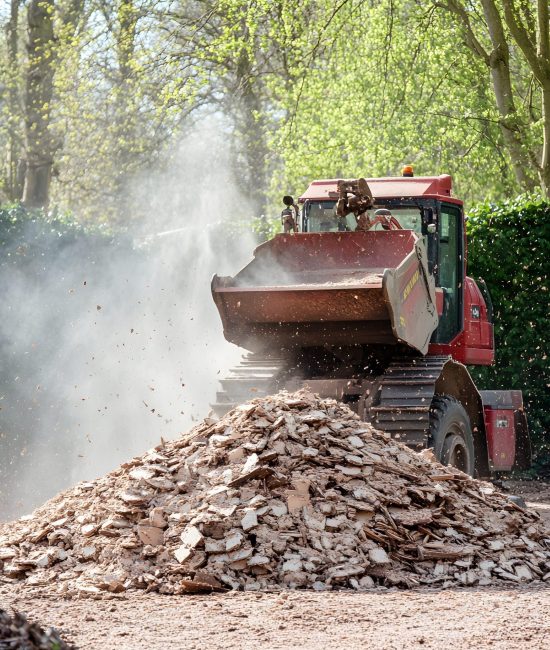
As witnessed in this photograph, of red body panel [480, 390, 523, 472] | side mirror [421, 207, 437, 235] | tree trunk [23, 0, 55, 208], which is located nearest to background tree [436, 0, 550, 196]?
red body panel [480, 390, 523, 472]

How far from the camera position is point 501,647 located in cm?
458

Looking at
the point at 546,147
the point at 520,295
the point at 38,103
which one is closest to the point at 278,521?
the point at 520,295

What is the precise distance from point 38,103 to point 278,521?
62.7 feet

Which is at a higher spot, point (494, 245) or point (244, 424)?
point (494, 245)

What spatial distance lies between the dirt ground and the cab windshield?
4365mm


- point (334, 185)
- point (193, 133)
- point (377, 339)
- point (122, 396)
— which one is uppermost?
point (193, 133)

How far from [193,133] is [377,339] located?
28.8 metres

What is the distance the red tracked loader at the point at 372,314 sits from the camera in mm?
8250

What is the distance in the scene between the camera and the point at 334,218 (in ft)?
32.6

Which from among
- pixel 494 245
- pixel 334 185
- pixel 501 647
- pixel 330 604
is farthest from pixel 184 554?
pixel 494 245

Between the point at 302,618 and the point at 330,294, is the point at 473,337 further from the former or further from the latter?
the point at 302,618

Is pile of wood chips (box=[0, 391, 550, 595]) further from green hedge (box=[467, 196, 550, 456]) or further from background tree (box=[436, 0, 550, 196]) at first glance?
background tree (box=[436, 0, 550, 196])

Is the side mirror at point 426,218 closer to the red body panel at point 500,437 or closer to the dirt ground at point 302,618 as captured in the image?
the red body panel at point 500,437

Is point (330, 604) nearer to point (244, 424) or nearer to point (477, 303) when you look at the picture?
point (244, 424)
